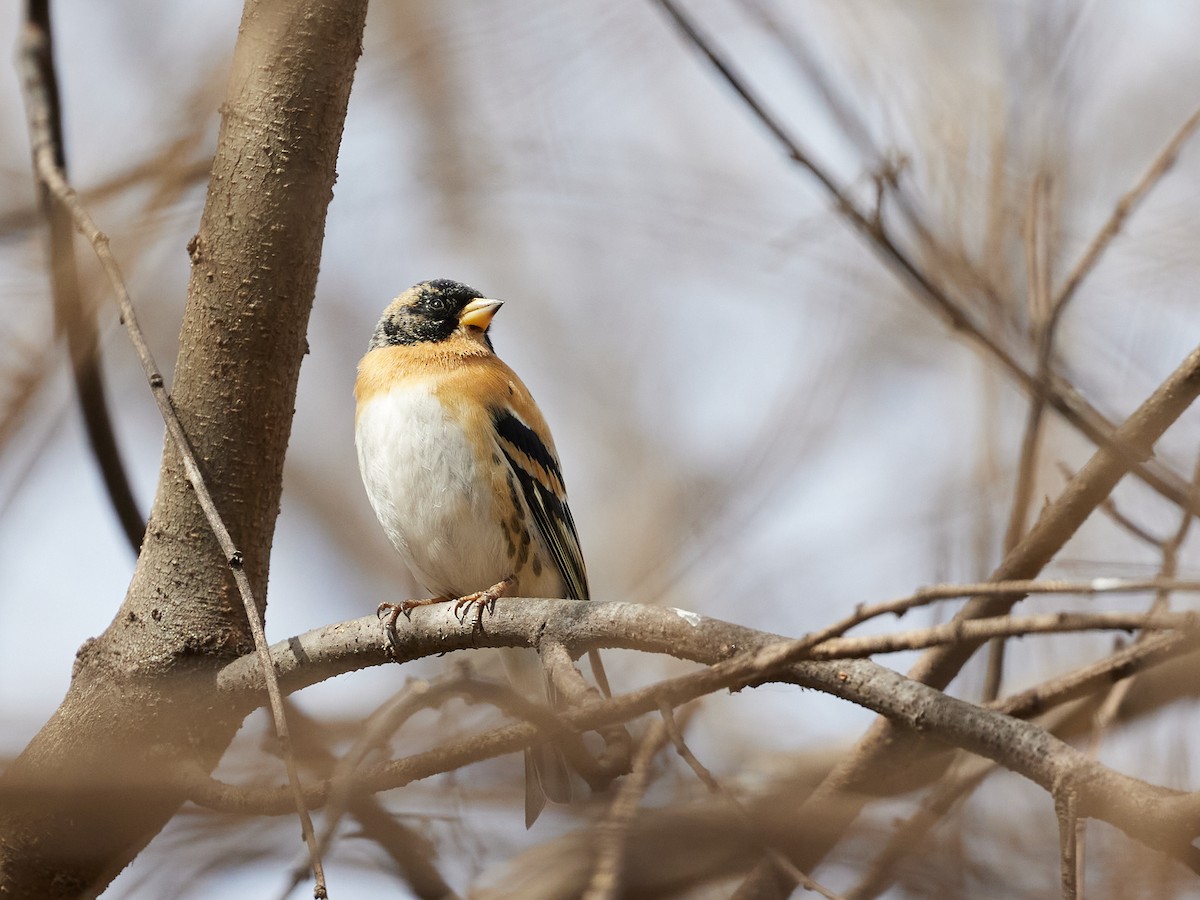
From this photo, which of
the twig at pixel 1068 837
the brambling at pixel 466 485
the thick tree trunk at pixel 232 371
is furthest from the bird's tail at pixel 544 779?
the brambling at pixel 466 485

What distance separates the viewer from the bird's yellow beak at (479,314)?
582cm

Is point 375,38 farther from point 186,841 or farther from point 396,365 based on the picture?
point 186,841

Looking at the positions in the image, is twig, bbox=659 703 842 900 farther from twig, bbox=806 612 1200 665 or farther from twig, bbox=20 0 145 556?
twig, bbox=20 0 145 556

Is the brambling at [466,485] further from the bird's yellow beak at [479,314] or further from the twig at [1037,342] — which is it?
the twig at [1037,342]

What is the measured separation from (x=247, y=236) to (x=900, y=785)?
2.46 meters

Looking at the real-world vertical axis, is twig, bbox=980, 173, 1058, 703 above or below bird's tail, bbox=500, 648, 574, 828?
above

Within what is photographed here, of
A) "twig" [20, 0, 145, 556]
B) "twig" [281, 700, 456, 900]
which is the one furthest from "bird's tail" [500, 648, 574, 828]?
"twig" [20, 0, 145, 556]

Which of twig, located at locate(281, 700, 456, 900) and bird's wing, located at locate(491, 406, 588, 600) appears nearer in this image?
twig, located at locate(281, 700, 456, 900)

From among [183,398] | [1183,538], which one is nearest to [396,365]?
[183,398]

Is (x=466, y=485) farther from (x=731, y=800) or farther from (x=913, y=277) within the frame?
(x=731, y=800)

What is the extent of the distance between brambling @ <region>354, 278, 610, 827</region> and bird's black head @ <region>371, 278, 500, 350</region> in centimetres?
57

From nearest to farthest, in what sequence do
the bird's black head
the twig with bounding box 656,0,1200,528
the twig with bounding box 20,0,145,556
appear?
1. the twig with bounding box 656,0,1200,528
2. the twig with bounding box 20,0,145,556
3. the bird's black head

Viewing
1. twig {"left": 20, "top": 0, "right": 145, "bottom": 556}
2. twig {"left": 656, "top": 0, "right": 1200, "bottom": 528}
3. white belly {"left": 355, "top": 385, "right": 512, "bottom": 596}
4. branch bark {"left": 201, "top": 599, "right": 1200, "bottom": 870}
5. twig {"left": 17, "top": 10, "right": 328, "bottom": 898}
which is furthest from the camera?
white belly {"left": 355, "top": 385, "right": 512, "bottom": 596}

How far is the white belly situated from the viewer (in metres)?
4.70
